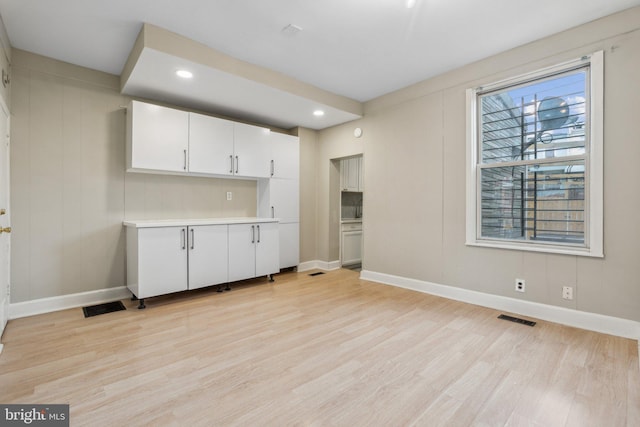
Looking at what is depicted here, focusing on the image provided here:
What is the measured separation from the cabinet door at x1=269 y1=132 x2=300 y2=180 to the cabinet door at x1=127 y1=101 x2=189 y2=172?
1296 mm

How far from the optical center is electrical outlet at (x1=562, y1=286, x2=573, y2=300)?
2656 mm

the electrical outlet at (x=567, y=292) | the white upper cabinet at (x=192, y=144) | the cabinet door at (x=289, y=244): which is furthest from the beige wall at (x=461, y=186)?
the white upper cabinet at (x=192, y=144)

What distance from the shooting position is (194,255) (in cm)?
346

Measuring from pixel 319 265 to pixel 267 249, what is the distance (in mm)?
1285

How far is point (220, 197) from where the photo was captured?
14.0ft

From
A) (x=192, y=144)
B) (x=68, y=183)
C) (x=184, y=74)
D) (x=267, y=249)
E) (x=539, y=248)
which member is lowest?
(x=267, y=249)

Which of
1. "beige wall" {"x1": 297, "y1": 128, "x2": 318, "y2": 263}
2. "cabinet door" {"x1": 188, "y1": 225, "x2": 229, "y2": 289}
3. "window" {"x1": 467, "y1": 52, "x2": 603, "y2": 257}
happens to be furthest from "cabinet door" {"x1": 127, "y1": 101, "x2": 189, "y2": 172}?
"window" {"x1": 467, "y1": 52, "x2": 603, "y2": 257}

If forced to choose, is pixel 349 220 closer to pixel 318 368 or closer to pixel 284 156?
pixel 284 156

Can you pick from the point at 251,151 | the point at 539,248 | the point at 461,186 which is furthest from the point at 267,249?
the point at 539,248

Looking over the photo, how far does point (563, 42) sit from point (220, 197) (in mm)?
4143

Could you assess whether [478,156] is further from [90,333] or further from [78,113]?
[78,113]

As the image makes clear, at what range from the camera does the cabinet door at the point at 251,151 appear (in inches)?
161

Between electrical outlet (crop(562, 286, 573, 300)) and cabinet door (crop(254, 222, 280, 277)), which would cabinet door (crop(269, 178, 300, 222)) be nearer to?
cabinet door (crop(254, 222, 280, 277))

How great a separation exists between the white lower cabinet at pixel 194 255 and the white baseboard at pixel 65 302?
0.63ft
